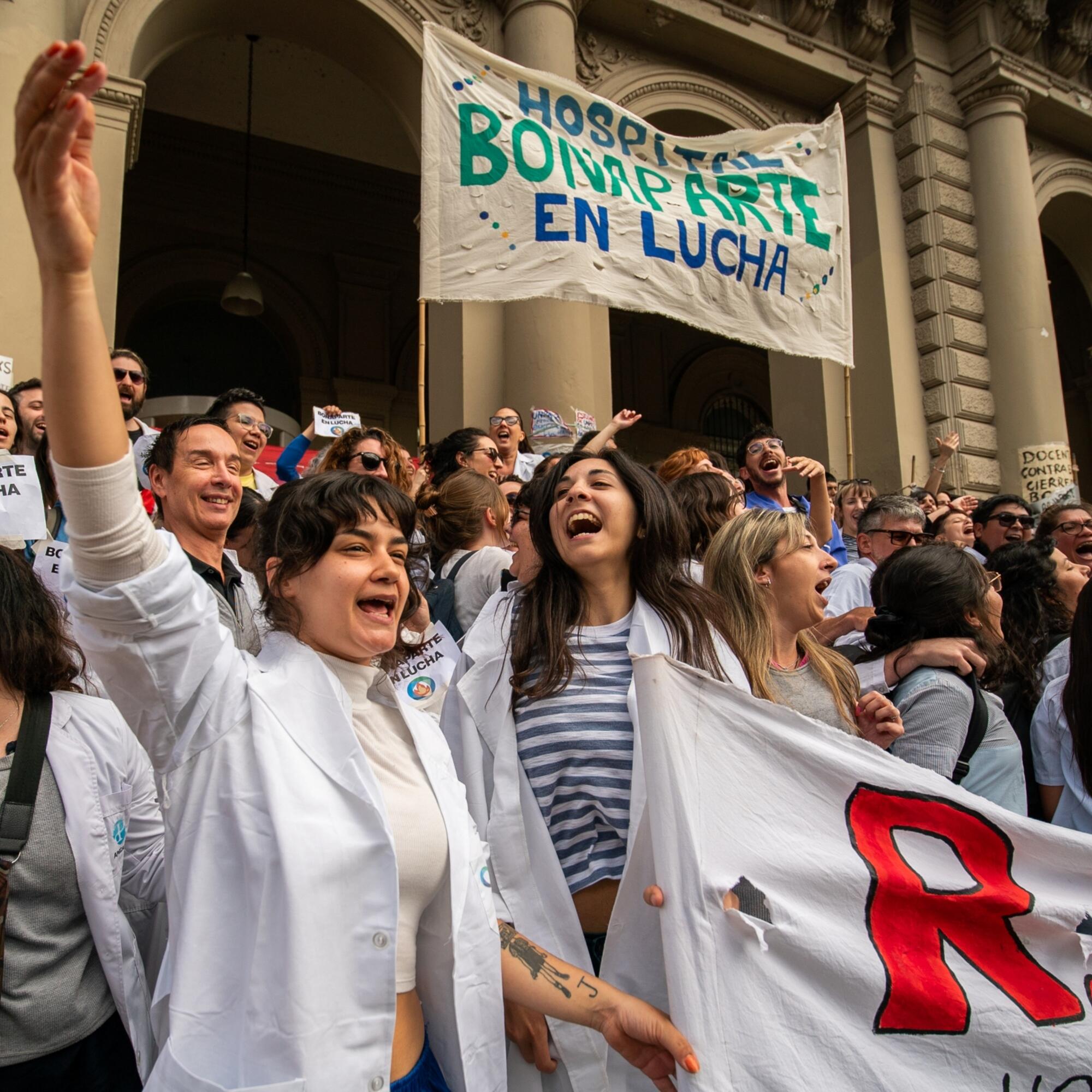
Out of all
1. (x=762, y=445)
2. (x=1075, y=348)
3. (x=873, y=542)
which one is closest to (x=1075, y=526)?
(x=873, y=542)

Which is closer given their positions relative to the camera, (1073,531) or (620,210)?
(1073,531)

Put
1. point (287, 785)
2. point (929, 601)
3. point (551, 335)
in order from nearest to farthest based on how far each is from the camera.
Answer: point (287, 785)
point (929, 601)
point (551, 335)

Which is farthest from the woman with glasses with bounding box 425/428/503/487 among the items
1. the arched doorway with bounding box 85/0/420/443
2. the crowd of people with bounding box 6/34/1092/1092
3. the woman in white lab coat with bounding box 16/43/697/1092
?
the arched doorway with bounding box 85/0/420/443

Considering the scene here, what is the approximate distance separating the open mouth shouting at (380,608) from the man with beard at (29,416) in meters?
3.07

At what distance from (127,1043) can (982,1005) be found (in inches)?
64.4

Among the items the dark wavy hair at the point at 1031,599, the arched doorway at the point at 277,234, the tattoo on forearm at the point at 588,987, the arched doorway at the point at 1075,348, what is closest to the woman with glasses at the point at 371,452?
the dark wavy hair at the point at 1031,599

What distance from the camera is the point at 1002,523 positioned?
5.97 meters

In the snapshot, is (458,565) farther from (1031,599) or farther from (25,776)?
(1031,599)

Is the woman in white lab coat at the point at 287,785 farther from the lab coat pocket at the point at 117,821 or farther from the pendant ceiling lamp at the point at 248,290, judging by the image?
the pendant ceiling lamp at the point at 248,290

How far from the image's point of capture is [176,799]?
1585 mm

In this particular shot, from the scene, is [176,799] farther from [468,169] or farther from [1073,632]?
[468,169]

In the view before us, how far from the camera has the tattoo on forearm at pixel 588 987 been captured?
1.79 m

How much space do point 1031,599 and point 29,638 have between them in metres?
3.62

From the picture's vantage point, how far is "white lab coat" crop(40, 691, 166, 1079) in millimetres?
1899
